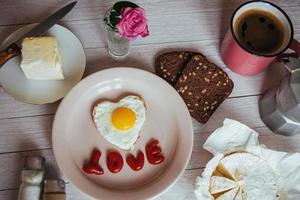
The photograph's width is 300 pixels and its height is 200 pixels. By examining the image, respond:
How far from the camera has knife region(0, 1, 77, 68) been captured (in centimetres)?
94

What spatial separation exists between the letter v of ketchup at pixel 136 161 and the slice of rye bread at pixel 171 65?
8.4 inches

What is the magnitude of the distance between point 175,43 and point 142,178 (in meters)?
0.39

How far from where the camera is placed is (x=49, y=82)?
97cm

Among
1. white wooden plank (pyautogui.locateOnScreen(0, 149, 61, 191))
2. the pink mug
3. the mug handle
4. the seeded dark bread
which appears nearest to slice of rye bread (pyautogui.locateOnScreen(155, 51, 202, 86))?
the seeded dark bread

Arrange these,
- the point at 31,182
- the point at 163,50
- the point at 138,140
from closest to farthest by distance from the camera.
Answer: the point at 31,182
the point at 138,140
the point at 163,50

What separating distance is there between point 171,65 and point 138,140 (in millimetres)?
218

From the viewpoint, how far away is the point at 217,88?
0.99 metres

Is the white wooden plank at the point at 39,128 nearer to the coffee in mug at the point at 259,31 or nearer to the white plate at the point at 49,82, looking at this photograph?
the white plate at the point at 49,82

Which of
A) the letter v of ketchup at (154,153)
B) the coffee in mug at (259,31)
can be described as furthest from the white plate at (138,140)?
the coffee in mug at (259,31)

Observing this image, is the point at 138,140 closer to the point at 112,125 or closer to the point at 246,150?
the point at 112,125

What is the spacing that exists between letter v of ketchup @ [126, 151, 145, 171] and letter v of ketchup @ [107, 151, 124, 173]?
2 centimetres

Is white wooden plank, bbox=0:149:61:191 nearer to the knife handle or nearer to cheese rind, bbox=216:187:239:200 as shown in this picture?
the knife handle

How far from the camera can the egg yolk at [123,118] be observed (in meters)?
0.92

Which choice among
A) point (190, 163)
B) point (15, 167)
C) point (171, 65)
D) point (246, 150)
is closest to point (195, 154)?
point (190, 163)
